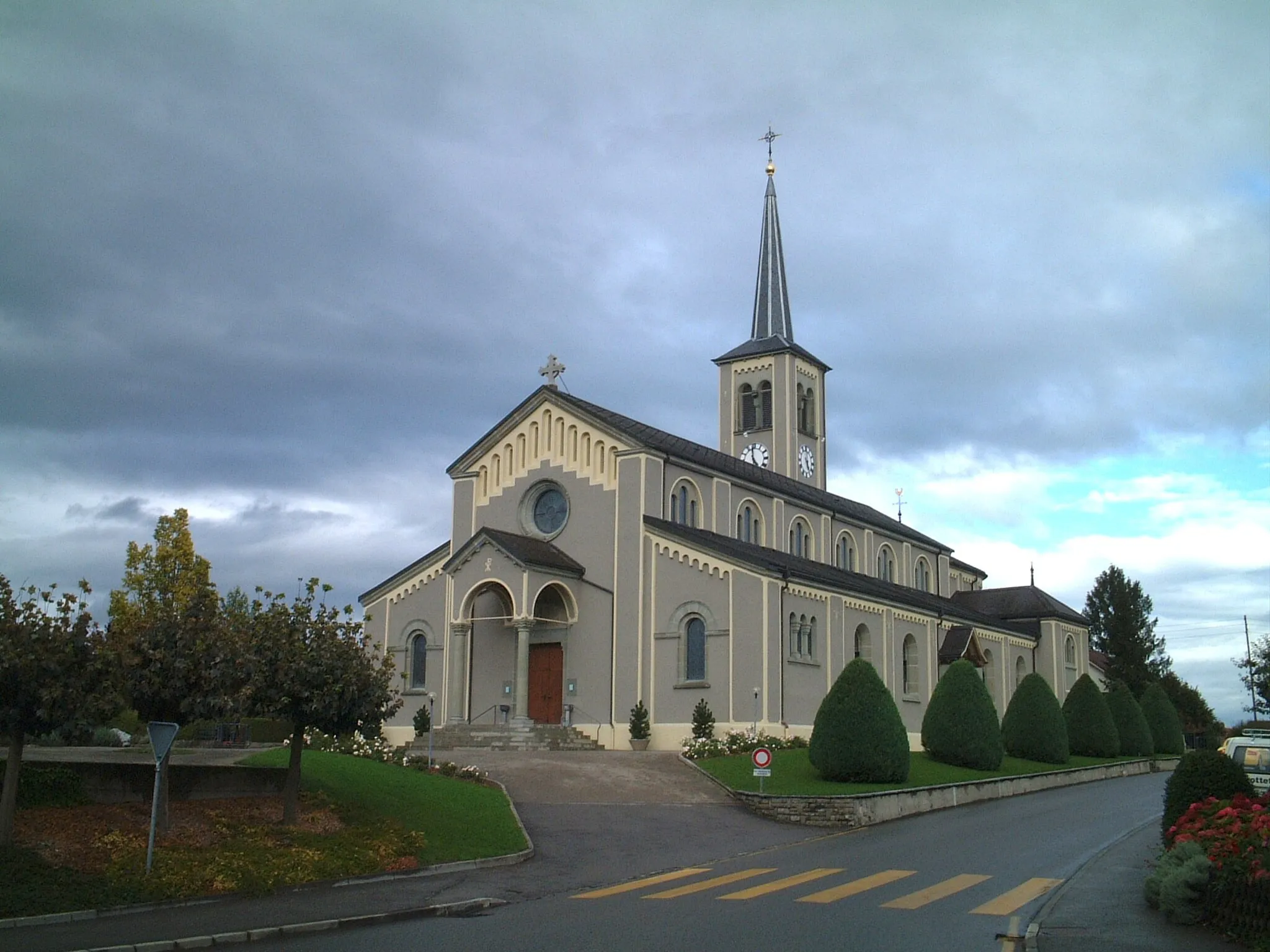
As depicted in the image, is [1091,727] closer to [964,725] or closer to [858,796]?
[964,725]

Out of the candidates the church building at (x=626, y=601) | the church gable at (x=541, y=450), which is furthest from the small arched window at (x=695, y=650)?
the church gable at (x=541, y=450)

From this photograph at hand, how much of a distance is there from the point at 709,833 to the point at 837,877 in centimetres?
701

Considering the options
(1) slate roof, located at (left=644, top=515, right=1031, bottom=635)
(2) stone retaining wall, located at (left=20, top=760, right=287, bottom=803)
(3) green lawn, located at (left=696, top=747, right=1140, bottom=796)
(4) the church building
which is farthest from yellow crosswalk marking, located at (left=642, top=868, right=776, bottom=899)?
(1) slate roof, located at (left=644, top=515, right=1031, bottom=635)

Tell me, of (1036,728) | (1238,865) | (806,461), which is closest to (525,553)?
(1036,728)

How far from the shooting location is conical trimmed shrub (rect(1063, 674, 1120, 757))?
→ 52438mm

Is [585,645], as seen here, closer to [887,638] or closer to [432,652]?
[432,652]

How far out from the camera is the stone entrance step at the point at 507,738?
1620 inches

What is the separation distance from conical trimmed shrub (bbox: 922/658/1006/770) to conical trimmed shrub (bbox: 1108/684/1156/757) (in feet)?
55.8

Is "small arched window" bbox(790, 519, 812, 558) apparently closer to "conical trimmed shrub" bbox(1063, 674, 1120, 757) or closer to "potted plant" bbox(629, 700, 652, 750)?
"conical trimmed shrub" bbox(1063, 674, 1120, 757)

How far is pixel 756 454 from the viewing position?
65.9 m

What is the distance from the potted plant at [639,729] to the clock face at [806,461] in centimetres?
2617

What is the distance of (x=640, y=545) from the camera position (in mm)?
44281

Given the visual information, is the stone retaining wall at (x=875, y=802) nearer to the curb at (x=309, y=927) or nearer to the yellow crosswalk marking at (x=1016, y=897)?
the yellow crosswalk marking at (x=1016, y=897)

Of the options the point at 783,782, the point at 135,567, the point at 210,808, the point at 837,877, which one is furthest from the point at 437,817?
the point at 135,567
